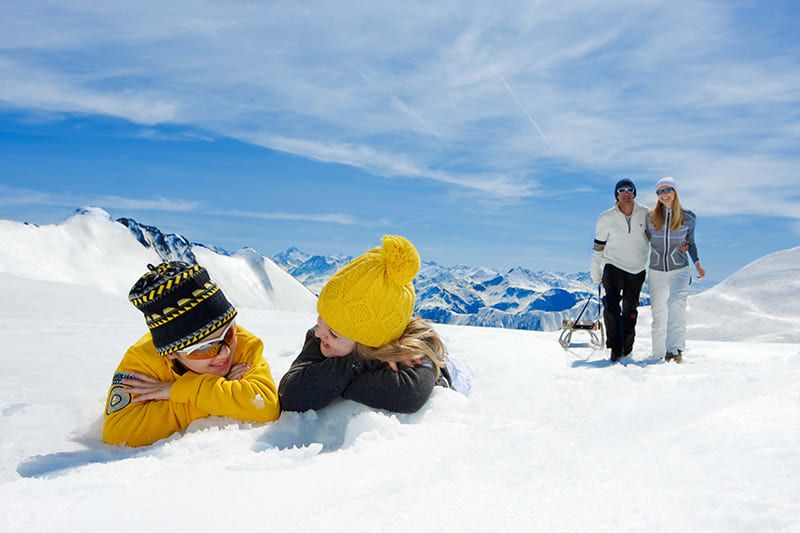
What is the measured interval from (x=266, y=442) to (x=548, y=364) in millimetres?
2937

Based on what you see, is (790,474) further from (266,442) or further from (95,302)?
(95,302)

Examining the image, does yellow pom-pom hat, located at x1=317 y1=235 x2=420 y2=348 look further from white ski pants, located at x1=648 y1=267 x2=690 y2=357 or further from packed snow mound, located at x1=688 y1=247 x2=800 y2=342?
packed snow mound, located at x1=688 y1=247 x2=800 y2=342

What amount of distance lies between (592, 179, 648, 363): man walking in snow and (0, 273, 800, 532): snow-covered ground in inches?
106

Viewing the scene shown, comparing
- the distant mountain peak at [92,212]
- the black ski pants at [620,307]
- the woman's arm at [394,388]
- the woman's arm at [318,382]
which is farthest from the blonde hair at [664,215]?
the distant mountain peak at [92,212]

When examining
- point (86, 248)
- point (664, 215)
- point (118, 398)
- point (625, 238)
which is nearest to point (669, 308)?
point (625, 238)

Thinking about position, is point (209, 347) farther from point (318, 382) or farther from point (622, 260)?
point (622, 260)

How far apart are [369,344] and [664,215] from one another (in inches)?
175

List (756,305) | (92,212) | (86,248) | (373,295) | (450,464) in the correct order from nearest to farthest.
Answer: (450,464), (373,295), (756,305), (86,248), (92,212)

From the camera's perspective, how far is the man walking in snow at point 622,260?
630cm

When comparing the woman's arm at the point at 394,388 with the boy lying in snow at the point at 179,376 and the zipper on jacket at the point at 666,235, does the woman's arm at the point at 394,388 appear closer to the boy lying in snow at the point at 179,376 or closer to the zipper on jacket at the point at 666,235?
the boy lying in snow at the point at 179,376

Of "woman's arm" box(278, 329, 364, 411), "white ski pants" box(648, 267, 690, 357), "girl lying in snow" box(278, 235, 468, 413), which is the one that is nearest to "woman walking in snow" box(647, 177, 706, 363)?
"white ski pants" box(648, 267, 690, 357)

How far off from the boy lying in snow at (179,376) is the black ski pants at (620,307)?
15.0 feet

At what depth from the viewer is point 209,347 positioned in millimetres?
2928

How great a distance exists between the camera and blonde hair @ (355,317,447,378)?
2932 mm
